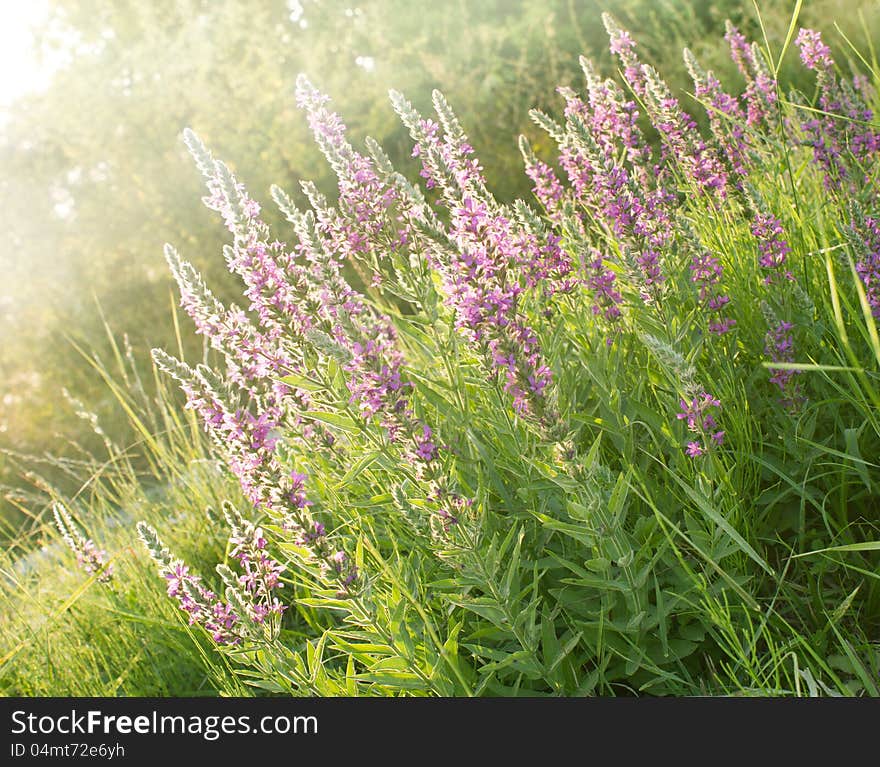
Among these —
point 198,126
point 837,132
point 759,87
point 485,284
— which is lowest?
point 837,132

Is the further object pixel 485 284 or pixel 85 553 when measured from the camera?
pixel 85 553

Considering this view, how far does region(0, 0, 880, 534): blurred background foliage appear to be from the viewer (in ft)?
30.8

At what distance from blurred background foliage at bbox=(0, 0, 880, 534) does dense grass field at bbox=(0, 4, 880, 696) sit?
215 inches

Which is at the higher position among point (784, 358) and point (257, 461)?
point (257, 461)

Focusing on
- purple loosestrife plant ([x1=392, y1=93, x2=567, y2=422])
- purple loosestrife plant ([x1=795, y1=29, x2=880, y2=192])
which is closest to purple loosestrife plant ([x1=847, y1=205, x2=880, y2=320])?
purple loosestrife plant ([x1=795, y1=29, x2=880, y2=192])

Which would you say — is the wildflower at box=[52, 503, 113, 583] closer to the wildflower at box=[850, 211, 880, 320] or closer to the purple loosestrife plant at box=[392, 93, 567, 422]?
the purple loosestrife plant at box=[392, 93, 567, 422]

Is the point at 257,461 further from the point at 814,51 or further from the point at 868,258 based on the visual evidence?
the point at 814,51

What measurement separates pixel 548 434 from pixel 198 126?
9.83 m

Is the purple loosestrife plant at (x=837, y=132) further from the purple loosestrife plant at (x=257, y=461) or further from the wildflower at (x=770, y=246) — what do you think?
the purple loosestrife plant at (x=257, y=461)

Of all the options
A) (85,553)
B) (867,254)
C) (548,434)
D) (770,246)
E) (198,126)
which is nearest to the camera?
(548,434)

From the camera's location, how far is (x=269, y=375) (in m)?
2.57

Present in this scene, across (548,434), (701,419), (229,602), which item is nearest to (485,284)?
(548,434)

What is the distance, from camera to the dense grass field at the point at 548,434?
2.13 m

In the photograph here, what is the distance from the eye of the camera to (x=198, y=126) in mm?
10555
